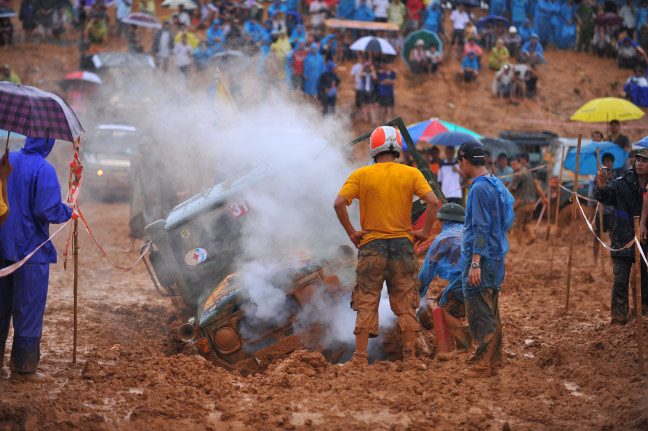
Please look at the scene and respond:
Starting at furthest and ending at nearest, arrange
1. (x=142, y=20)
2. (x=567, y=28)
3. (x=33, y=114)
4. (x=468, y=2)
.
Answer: (x=567, y=28) → (x=468, y=2) → (x=142, y=20) → (x=33, y=114)

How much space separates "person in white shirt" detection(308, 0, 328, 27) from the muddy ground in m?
18.2

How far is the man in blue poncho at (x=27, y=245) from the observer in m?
5.65

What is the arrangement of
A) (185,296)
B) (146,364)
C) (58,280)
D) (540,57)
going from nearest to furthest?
1. (146,364)
2. (185,296)
3. (58,280)
4. (540,57)

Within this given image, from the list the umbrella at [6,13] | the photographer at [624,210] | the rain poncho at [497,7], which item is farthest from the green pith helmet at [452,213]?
the umbrella at [6,13]

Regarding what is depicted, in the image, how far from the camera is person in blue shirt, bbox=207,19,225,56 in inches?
806

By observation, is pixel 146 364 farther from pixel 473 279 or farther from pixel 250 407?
pixel 473 279

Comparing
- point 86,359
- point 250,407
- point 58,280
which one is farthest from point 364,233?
point 58,280

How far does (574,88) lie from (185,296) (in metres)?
23.4

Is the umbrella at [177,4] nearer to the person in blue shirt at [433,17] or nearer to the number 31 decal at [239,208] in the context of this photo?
the person in blue shirt at [433,17]

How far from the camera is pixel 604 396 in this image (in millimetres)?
5359

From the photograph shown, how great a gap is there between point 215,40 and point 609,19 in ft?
49.1

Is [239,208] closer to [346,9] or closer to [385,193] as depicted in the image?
[385,193]

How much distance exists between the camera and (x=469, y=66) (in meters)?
25.7

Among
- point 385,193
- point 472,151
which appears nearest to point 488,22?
point 472,151
